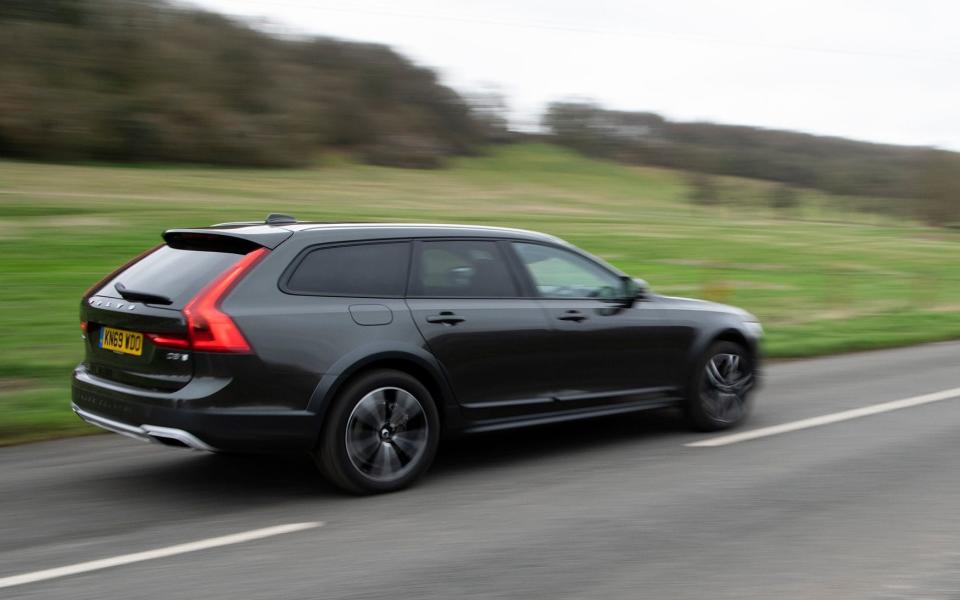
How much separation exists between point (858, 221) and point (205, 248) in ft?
205

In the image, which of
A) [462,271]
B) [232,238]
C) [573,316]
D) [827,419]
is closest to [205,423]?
[232,238]

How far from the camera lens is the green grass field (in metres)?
13.1

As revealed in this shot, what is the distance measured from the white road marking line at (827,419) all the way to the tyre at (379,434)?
225 centimetres

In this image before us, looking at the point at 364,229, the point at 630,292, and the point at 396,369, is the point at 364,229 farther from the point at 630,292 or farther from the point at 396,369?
the point at 630,292

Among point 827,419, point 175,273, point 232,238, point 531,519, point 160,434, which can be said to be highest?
point 232,238

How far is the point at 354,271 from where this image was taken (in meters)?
6.24

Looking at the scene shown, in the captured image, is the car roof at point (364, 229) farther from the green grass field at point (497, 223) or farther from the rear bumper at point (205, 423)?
the green grass field at point (497, 223)

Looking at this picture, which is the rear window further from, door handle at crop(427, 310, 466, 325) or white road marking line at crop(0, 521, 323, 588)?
white road marking line at crop(0, 521, 323, 588)

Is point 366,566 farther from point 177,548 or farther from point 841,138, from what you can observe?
point 841,138

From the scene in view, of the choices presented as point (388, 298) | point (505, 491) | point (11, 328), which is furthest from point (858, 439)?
point (11, 328)

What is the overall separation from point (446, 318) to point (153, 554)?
2.23 meters

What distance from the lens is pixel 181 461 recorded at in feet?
22.7

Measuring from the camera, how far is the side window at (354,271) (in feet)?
19.9

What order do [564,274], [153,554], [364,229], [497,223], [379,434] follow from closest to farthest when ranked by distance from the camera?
[153,554] → [379,434] → [364,229] → [564,274] → [497,223]
